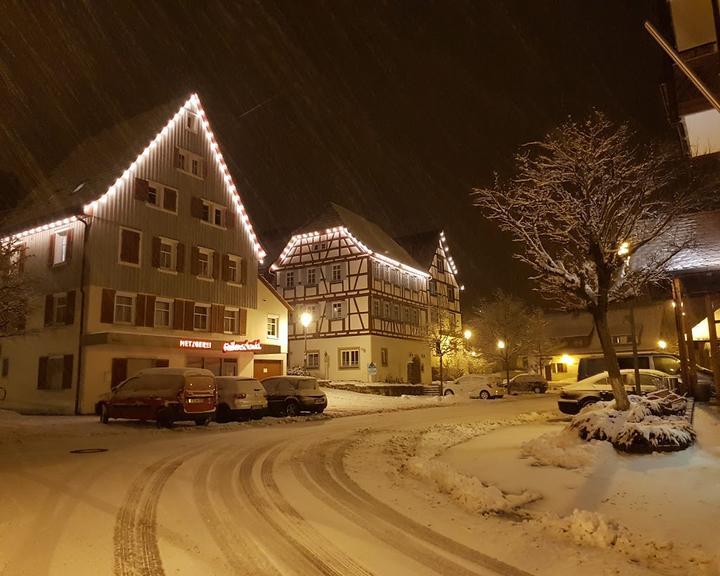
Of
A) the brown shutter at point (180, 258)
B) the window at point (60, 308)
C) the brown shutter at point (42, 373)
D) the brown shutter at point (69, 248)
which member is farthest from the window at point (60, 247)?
the brown shutter at point (180, 258)

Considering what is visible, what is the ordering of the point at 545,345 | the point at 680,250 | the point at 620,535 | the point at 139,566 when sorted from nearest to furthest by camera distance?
the point at 139,566, the point at 620,535, the point at 680,250, the point at 545,345

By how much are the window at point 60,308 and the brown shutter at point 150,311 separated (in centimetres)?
342

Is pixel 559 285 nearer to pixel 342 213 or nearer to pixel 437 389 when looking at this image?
pixel 437 389

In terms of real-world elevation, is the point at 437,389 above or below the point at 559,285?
below

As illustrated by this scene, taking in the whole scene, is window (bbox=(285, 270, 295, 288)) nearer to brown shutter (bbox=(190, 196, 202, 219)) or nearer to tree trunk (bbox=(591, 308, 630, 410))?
brown shutter (bbox=(190, 196, 202, 219))

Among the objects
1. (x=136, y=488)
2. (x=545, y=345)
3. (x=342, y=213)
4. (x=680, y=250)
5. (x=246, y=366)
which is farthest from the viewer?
(x=545, y=345)

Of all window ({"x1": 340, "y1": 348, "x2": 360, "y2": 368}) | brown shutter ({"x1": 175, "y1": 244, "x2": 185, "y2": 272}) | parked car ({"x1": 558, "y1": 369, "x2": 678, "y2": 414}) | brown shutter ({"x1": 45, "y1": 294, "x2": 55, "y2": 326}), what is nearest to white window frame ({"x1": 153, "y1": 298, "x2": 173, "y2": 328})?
brown shutter ({"x1": 175, "y1": 244, "x2": 185, "y2": 272})

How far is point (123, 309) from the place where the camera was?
2678 cm

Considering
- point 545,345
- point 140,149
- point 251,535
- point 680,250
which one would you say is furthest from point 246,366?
point 545,345

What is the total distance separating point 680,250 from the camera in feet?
48.1

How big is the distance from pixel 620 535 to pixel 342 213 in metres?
43.6

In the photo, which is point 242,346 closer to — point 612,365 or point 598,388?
point 598,388

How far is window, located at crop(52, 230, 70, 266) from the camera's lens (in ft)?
86.9

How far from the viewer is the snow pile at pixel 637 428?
1088 cm
